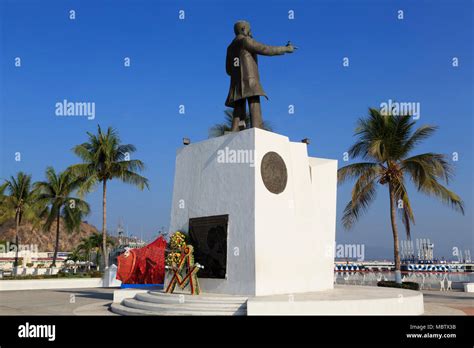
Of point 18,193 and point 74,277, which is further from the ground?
point 18,193

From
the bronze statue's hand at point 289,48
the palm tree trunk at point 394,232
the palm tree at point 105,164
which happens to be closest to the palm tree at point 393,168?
the palm tree trunk at point 394,232

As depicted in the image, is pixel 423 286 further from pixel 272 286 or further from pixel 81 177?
pixel 81 177

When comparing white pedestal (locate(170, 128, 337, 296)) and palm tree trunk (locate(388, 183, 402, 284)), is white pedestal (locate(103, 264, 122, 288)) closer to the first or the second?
white pedestal (locate(170, 128, 337, 296))

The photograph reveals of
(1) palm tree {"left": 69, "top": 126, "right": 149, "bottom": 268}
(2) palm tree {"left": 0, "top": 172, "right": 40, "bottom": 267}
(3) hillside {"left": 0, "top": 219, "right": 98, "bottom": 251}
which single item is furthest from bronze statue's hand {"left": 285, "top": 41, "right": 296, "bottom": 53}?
(3) hillside {"left": 0, "top": 219, "right": 98, "bottom": 251}

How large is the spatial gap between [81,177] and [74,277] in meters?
6.46

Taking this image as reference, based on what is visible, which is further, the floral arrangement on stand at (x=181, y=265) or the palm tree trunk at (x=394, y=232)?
the palm tree trunk at (x=394, y=232)

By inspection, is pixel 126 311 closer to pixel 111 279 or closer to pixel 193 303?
pixel 193 303

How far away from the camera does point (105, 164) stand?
28062mm

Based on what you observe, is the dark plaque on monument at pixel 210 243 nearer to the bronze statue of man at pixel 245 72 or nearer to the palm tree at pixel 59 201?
the bronze statue of man at pixel 245 72

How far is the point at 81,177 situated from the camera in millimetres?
28406

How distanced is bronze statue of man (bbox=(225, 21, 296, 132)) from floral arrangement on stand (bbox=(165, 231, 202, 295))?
3.89 m

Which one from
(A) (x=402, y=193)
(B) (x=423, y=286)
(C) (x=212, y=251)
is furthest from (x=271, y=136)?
(B) (x=423, y=286)

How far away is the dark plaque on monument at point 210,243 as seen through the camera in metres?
13.1

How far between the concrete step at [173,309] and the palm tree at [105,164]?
16.1 meters
